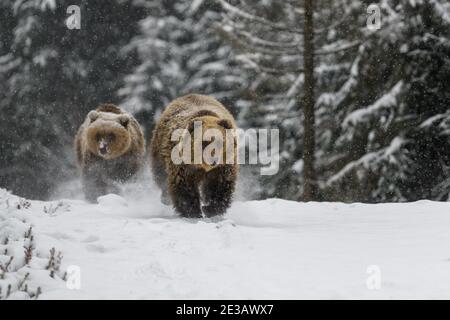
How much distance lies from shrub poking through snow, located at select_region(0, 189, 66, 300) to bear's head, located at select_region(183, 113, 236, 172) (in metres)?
2.66

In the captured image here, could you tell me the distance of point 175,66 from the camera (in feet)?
85.8

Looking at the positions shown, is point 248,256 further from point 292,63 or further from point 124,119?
point 292,63

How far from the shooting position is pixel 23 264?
5273 mm

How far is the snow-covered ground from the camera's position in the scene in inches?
189

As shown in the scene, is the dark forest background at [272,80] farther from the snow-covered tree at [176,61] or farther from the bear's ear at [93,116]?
the bear's ear at [93,116]

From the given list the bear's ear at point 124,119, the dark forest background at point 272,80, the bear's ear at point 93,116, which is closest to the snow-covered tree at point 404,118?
the dark forest background at point 272,80

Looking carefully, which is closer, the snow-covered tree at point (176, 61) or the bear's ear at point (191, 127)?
the bear's ear at point (191, 127)

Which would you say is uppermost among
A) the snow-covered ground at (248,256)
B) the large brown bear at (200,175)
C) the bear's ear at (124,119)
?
the bear's ear at (124,119)

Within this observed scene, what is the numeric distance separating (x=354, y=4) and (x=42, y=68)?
15662 millimetres

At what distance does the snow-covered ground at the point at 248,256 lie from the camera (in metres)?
4.81

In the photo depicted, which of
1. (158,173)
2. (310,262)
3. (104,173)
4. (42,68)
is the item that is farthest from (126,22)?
(310,262)

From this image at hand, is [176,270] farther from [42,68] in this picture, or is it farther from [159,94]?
[42,68]

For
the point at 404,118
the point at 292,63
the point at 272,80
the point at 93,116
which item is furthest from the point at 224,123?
the point at 292,63

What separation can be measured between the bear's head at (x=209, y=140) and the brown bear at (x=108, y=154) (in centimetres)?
360
